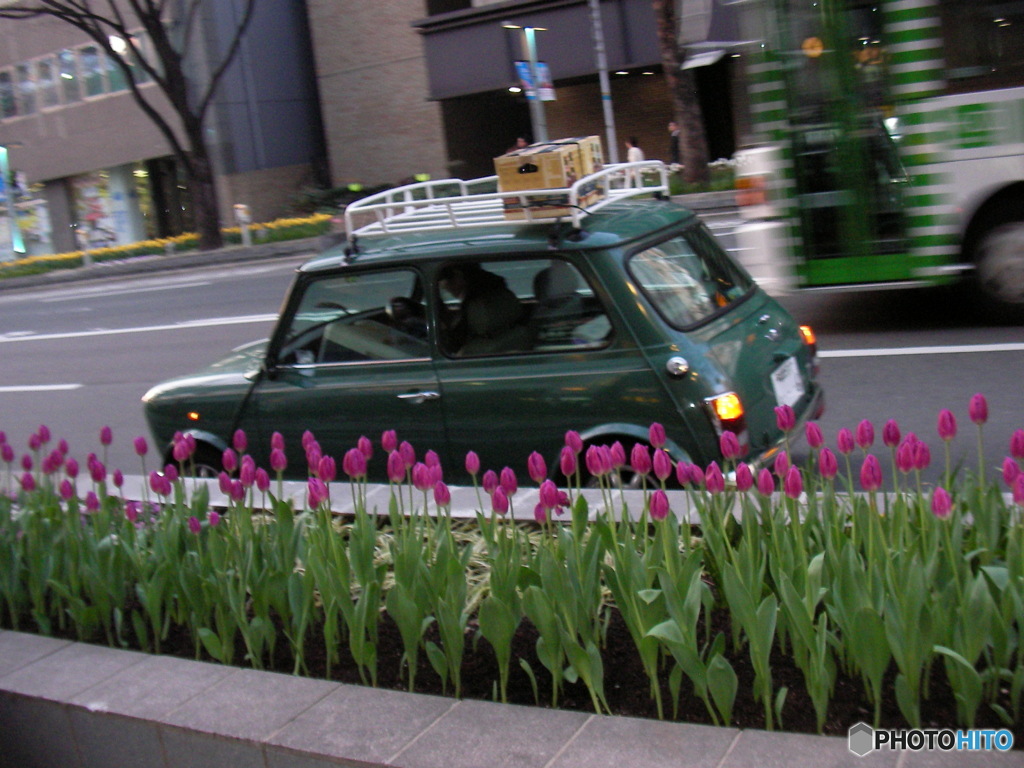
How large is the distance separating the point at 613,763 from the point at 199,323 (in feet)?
46.9

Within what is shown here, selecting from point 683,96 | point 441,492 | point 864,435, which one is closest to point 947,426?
point 864,435

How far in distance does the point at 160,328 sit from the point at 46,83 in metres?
27.8

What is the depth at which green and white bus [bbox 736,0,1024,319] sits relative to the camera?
336 inches

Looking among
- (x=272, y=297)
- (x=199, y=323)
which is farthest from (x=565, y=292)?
(x=272, y=297)

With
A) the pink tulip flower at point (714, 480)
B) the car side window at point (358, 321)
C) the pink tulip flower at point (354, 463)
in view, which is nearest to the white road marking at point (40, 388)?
the car side window at point (358, 321)

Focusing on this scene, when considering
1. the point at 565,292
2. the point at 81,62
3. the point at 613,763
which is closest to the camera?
the point at 613,763

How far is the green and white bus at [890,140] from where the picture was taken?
852 cm

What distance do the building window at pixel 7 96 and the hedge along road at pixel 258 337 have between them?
23.9 m

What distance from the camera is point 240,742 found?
3100mm

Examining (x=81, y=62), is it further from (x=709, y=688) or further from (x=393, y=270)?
(x=709, y=688)

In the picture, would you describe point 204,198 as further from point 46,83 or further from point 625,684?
point 625,684

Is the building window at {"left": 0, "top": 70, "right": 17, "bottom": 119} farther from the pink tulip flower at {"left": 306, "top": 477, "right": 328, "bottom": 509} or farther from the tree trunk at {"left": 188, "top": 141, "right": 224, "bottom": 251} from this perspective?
the pink tulip flower at {"left": 306, "top": 477, "right": 328, "bottom": 509}

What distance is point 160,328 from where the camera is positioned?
53.8ft

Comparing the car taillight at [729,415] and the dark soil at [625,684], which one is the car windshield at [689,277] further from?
the dark soil at [625,684]
